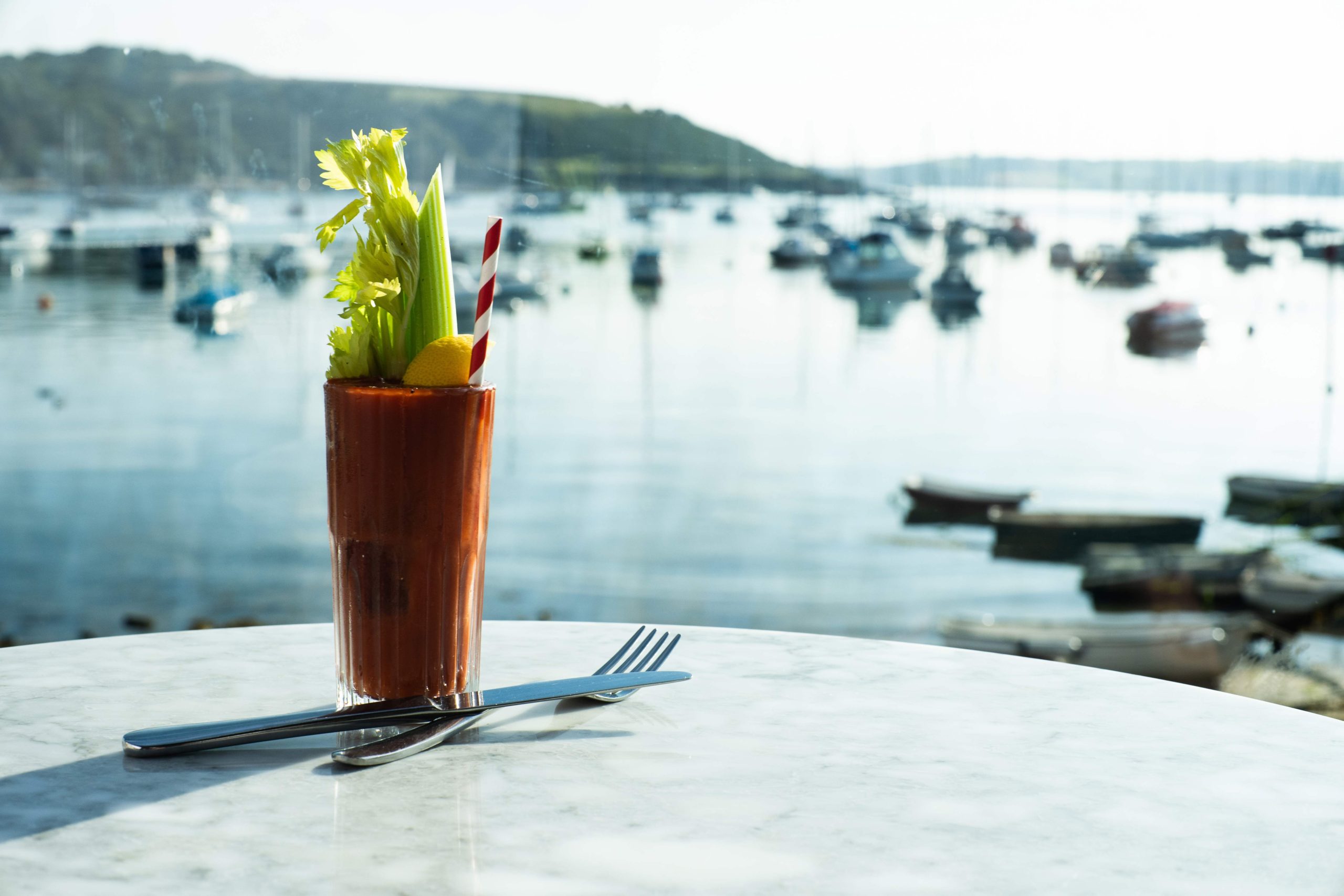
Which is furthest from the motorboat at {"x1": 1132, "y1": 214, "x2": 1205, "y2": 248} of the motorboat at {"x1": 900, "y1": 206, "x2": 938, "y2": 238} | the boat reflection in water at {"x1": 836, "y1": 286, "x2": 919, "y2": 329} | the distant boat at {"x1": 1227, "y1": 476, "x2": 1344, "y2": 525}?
the distant boat at {"x1": 1227, "y1": 476, "x2": 1344, "y2": 525}

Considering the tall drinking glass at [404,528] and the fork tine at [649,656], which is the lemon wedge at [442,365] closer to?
the tall drinking glass at [404,528]

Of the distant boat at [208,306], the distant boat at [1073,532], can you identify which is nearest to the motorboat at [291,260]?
the distant boat at [208,306]

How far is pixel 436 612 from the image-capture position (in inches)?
24.8

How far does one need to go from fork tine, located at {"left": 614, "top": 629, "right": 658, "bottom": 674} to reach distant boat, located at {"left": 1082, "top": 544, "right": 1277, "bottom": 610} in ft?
34.7

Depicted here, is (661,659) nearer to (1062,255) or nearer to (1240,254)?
(1240,254)

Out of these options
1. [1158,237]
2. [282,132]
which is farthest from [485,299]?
[1158,237]

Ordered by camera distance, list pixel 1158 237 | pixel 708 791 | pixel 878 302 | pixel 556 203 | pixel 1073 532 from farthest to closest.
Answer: pixel 1158 237, pixel 878 302, pixel 1073 532, pixel 556 203, pixel 708 791

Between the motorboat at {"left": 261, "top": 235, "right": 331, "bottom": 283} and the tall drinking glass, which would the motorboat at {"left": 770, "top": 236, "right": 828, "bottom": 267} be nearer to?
the motorboat at {"left": 261, "top": 235, "right": 331, "bottom": 283}

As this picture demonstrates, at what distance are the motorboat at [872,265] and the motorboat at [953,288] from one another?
1037 mm

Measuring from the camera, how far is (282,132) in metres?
11.8

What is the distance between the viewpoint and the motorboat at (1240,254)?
2725 cm

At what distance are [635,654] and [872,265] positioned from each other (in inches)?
→ 982

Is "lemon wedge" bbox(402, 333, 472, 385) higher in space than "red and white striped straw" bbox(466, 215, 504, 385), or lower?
lower

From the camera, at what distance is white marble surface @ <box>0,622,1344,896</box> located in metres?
0.45
